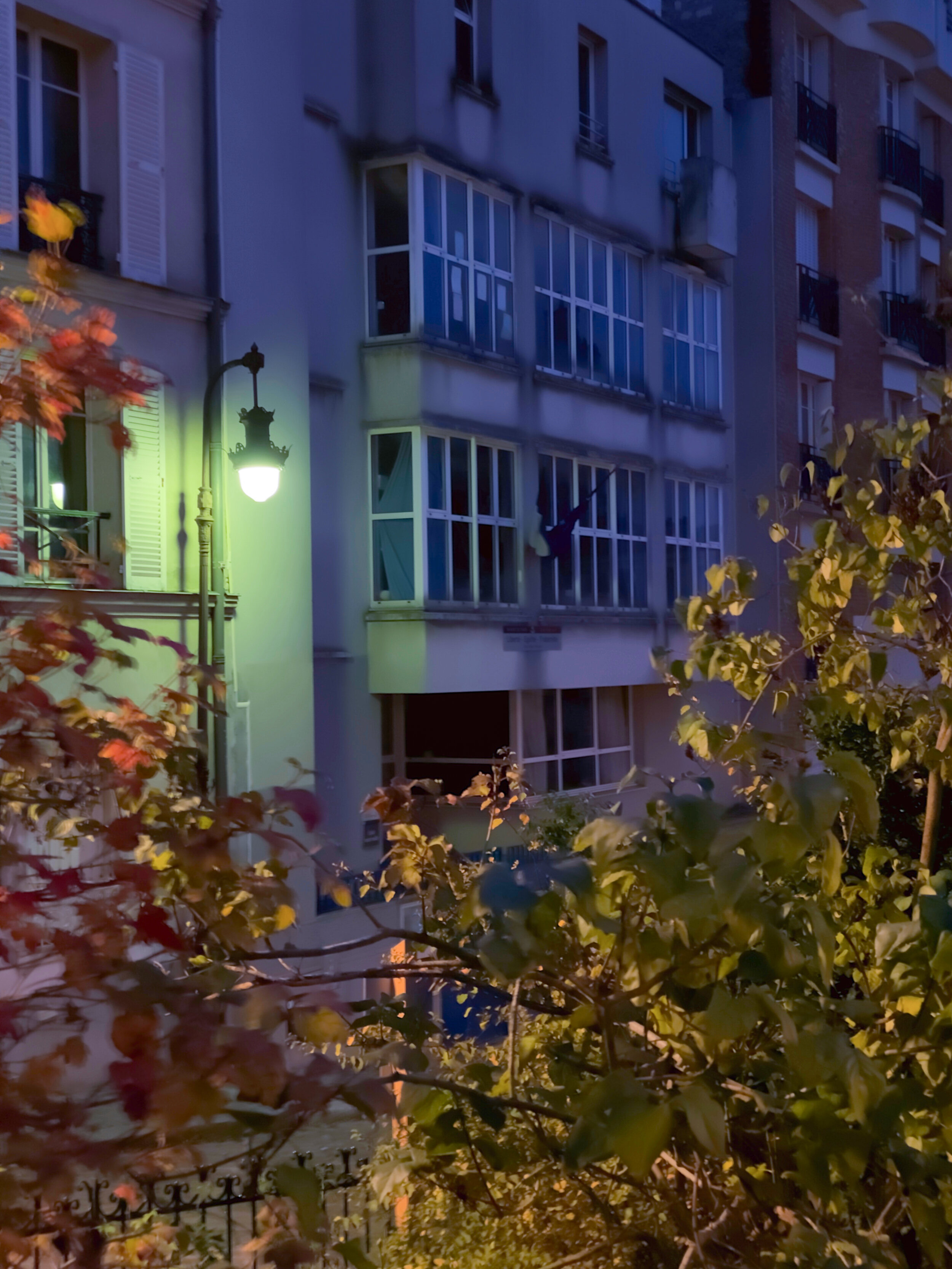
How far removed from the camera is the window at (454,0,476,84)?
1602 centimetres

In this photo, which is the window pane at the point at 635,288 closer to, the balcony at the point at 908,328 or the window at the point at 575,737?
the window at the point at 575,737

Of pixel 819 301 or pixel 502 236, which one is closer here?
pixel 502 236

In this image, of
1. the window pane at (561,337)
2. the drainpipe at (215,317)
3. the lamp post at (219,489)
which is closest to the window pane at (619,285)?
the window pane at (561,337)

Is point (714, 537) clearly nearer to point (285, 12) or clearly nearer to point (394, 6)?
point (394, 6)

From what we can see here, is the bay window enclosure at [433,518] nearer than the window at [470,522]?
Yes

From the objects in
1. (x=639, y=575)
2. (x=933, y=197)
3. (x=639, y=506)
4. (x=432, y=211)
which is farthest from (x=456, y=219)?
(x=933, y=197)

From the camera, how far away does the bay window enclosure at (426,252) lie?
1476cm

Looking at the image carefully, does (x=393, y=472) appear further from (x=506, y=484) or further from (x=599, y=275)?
(x=599, y=275)

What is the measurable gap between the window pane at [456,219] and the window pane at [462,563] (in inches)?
119

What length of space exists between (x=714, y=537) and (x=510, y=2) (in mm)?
8185

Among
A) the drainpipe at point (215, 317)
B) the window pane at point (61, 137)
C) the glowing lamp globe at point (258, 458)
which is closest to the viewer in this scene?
the glowing lamp globe at point (258, 458)

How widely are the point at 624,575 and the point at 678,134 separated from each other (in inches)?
286

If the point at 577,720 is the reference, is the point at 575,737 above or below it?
below

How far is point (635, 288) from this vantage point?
18.9 m
